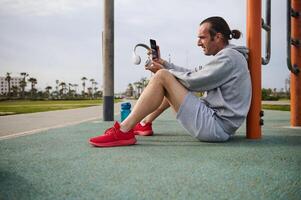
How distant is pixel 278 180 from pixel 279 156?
637mm

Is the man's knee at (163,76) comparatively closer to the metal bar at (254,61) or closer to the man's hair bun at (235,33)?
the man's hair bun at (235,33)

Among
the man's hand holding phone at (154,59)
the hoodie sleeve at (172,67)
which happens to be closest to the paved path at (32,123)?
the man's hand holding phone at (154,59)

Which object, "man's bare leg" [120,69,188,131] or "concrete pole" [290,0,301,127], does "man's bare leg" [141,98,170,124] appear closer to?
"man's bare leg" [120,69,188,131]

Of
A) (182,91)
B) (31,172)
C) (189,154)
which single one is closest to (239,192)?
(189,154)

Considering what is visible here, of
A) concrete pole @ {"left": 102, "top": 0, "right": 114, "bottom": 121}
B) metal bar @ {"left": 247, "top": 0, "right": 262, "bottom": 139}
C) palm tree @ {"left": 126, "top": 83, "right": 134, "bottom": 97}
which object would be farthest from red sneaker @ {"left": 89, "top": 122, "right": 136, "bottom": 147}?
palm tree @ {"left": 126, "top": 83, "right": 134, "bottom": 97}

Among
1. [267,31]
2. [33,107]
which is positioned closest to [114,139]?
[267,31]

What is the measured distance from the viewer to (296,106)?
3.84m

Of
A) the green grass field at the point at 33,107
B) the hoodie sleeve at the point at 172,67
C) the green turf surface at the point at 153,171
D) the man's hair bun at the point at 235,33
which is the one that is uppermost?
the man's hair bun at the point at 235,33

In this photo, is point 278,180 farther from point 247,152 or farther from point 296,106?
point 296,106

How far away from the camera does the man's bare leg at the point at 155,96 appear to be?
2.44m

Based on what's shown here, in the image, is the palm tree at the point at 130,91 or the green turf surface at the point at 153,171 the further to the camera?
the palm tree at the point at 130,91

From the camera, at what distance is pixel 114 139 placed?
7.98ft

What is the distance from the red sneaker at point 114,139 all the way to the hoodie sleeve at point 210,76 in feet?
1.89

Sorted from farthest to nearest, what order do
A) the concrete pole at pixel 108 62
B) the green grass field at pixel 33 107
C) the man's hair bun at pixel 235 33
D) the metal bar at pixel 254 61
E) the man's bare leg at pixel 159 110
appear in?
the green grass field at pixel 33 107, the concrete pole at pixel 108 62, the man's bare leg at pixel 159 110, the metal bar at pixel 254 61, the man's hair bun at pixel 235 33
